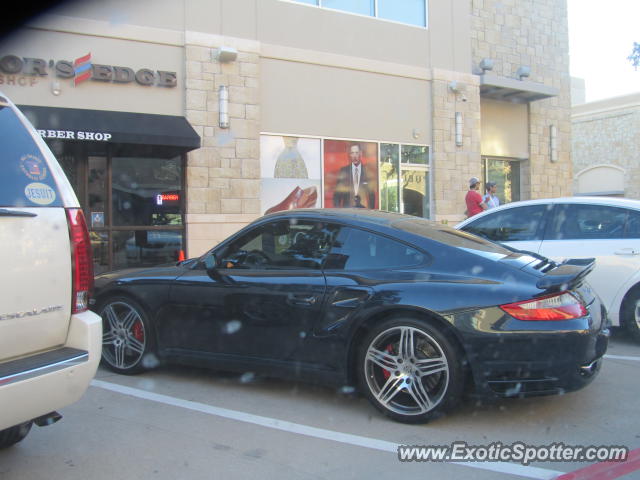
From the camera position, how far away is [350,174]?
42.7ft

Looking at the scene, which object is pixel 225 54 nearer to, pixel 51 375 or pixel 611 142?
pixel 51 375

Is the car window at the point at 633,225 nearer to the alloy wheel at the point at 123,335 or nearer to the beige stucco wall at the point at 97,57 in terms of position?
the alloy wheel at the point at 123,335

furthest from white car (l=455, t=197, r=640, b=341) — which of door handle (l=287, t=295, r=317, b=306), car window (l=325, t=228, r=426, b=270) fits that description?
door handle (l=287, t=295, r=317, b=306)

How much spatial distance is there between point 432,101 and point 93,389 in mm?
11496

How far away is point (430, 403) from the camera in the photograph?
12.3 feet

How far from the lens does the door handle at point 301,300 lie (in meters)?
4.13

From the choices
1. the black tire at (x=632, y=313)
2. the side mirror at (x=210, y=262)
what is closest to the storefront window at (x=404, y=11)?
the black tire at (x=632, y=313)

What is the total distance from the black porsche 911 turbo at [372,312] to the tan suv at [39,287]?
1537 millimetres

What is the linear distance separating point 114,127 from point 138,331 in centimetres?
587

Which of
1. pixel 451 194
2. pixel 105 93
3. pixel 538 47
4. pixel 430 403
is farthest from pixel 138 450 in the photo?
pixel 538 47

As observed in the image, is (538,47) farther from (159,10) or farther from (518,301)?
(518,301)

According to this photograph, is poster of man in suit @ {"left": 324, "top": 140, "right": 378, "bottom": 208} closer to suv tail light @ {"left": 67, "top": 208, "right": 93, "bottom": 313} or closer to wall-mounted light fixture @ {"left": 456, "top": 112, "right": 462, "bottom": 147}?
wall-mounted light fixture @ {"left": 456, "top": 112, "right": 462, "bottom": 147}

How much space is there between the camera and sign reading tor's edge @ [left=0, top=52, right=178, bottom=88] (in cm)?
972

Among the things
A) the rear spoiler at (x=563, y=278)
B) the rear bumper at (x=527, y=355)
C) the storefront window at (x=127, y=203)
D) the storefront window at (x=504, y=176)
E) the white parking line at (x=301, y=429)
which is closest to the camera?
the white parking line at (x=301, y=429)
